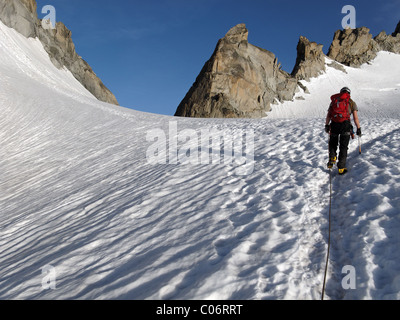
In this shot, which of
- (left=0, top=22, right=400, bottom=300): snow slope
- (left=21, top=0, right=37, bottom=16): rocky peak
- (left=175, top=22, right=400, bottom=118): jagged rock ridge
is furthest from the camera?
(left=175, top=22, right=400, bottom=118): jagged rock ridge

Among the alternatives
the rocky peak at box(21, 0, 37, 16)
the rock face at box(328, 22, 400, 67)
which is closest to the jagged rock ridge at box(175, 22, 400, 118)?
the rock face at box(328, 22, 400, 67)

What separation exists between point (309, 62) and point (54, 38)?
8160cm

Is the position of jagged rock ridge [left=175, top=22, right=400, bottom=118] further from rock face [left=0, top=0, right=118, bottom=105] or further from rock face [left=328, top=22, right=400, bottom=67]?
rock face [left=0, top=0, right=118, bottom=105]

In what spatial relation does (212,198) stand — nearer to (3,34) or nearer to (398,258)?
(398,258)

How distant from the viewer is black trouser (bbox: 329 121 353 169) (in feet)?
22.5

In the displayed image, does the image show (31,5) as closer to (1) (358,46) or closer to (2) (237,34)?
(2) (237,34)

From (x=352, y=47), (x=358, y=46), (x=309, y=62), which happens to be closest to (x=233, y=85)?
(x=309, y=62)

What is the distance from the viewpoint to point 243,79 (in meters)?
80.7

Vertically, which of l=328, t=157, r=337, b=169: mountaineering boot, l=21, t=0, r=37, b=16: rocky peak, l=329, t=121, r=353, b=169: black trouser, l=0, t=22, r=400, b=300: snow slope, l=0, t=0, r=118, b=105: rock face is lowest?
l=0, t=22, r=400, b=300: snow slope

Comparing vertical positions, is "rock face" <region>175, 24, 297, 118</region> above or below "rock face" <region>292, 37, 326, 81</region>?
below

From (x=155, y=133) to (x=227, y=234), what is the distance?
11.0 meters

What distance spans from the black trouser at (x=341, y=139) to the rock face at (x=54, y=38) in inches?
2124

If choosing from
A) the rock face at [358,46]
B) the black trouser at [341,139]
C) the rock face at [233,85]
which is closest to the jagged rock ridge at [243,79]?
the rock face at [233,85]
